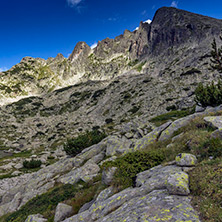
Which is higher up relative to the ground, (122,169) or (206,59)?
(206,59)

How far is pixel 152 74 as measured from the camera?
10906 centimetres

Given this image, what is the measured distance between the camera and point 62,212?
894cm

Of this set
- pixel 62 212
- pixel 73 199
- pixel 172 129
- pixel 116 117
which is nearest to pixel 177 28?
pixel 116 117

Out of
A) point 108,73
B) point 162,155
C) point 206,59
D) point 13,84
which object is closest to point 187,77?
point 206,59

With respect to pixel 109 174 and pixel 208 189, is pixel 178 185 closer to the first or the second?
pixel 208 189

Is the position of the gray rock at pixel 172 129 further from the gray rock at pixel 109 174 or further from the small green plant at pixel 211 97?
the small green plant at pixel 211 97

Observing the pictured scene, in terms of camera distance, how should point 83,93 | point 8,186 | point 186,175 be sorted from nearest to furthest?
1. point 186,175
2. point 8,186
3. point 83,93

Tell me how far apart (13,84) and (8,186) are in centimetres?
18179

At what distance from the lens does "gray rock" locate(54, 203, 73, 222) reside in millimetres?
8703

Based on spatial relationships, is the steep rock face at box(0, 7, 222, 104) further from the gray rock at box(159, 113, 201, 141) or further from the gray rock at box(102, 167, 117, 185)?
the gray rock at box(102, 167, 117, 185)

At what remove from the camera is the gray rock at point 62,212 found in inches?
343

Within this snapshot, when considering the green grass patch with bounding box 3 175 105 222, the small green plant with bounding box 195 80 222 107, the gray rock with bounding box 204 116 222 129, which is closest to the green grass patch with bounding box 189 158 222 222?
the gray rock with bounding box 204 116 222 129

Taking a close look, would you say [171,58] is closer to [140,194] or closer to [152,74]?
[152,74]

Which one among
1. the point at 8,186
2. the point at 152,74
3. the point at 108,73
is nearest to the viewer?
the point at 8,186
